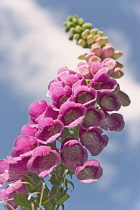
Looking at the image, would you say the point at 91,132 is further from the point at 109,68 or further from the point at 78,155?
the point at 109,68

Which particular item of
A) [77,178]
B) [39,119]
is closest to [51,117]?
[39,119]

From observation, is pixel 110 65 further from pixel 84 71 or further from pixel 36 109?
pixel 36 109

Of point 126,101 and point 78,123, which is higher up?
point 126,101

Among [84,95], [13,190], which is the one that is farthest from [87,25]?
[13,190]

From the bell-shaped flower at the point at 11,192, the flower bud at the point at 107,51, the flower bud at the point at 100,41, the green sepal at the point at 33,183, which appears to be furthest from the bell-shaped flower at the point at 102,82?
the bell-shaped flower at the point at 11,192

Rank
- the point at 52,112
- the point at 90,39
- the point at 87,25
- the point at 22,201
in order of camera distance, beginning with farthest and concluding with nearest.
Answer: the point at 87,25
the point at 90,39
the point at 52,112
the point at 22,201
